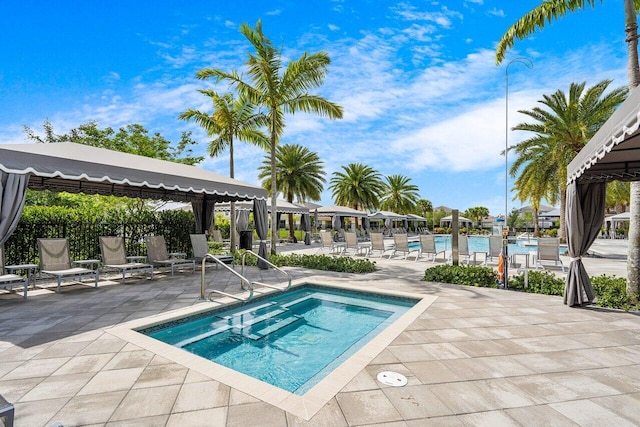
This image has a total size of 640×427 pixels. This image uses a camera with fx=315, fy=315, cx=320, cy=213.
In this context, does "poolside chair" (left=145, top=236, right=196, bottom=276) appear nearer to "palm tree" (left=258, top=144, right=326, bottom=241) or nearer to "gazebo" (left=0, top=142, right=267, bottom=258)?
"gazebo" (left=0, top=142, right=267, bottom=258)

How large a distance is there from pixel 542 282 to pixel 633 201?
233 cm

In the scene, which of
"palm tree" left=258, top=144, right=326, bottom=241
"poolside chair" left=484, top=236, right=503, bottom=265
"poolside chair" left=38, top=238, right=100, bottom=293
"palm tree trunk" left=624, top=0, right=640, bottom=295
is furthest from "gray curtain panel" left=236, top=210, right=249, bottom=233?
"palm tree trunk" left=624, top=0, right=640, bottom=295

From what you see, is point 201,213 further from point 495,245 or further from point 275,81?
point 495,245

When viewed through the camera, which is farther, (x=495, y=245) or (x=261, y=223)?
(x=495, y=245)

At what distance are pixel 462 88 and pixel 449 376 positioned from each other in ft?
40.7

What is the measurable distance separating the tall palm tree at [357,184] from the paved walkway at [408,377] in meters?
28.1

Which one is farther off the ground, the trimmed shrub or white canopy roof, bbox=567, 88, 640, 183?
white canopy roof, bbox=567, 88, 640, 183

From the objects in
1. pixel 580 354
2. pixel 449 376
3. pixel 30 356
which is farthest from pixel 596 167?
pixel 30 356

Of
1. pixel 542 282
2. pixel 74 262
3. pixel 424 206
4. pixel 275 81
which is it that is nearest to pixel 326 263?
pixel 542 282

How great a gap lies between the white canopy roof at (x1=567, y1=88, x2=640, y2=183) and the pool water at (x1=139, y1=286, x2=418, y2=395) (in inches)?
148

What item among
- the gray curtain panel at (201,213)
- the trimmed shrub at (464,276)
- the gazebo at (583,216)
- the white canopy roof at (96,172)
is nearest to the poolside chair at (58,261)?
the white canopy roof at (96,172)

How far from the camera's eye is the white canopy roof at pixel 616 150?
2871 millimetres

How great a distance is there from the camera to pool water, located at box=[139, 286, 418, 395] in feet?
13.1

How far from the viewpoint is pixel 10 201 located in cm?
510
